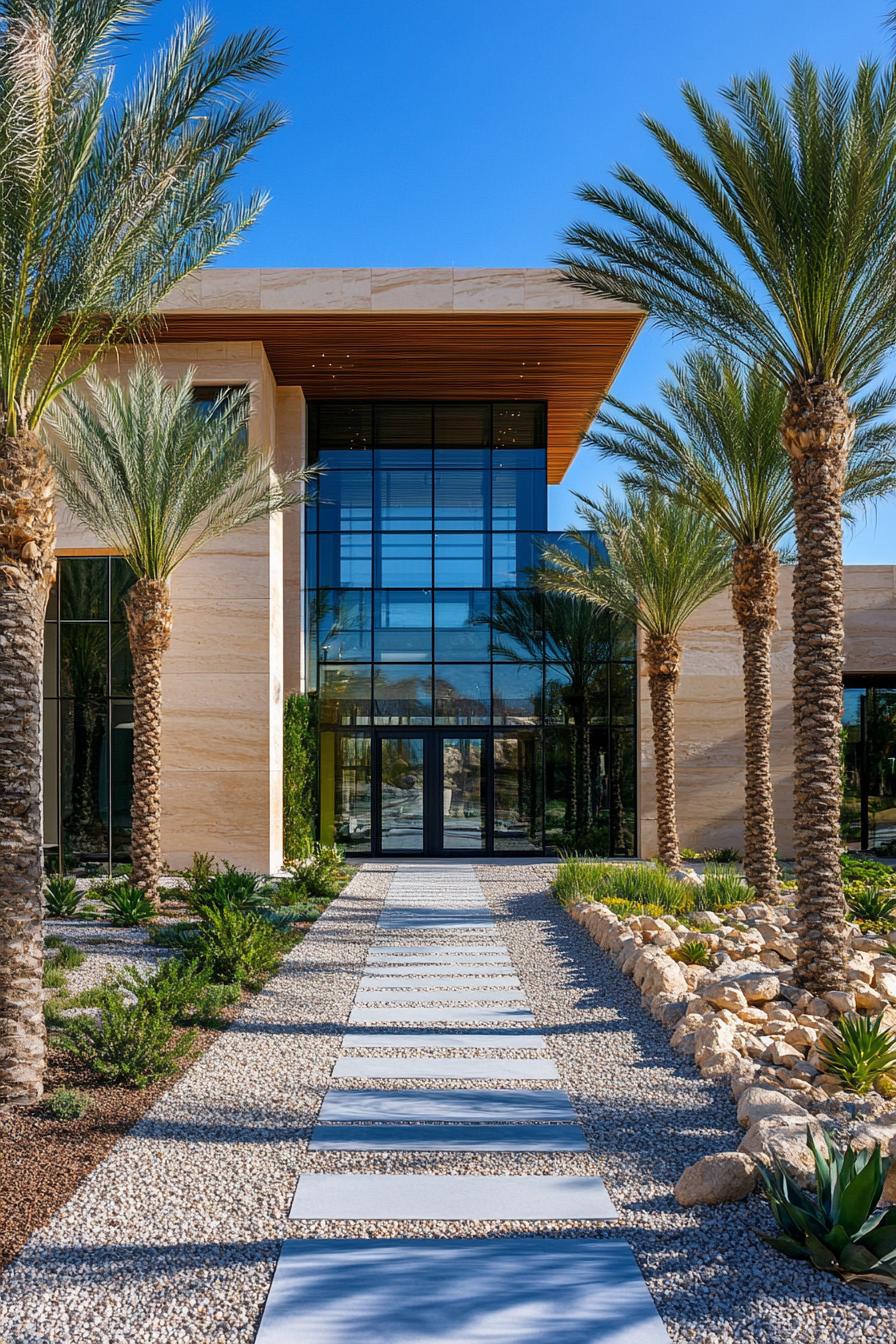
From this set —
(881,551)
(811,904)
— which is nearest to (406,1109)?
(811,904)

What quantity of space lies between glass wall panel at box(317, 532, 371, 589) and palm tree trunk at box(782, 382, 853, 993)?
12674 mm

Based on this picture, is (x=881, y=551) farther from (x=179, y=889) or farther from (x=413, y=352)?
(x=179, y=889)

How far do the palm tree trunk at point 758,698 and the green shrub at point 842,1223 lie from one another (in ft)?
34.5

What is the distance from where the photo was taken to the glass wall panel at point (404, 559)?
21594mm

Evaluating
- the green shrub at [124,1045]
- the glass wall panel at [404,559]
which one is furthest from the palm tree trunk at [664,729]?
the green shrub at [124,1045]

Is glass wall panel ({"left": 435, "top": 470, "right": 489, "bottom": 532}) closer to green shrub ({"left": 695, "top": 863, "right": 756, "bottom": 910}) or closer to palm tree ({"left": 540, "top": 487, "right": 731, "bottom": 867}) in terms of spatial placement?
palm tree ({"left": 540, "top": 487, "right": 731, "bottom": 867})

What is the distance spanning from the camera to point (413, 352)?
782 inches

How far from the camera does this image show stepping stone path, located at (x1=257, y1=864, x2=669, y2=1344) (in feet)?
12.5

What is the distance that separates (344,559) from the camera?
21.8m

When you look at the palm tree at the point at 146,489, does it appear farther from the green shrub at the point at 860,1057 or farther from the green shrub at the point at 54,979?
the green shrub at the point at 860,1057

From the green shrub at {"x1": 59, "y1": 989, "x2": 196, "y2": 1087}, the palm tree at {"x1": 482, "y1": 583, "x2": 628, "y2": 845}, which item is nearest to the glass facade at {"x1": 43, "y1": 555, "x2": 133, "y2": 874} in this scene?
the palm tree at {"x1": 482, "y1": 583, "x2": 628, "y2": 845}

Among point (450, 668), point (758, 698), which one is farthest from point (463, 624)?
point (758, 698)

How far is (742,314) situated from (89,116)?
20.7 feet

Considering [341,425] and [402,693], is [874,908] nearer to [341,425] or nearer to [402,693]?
[402,693]
